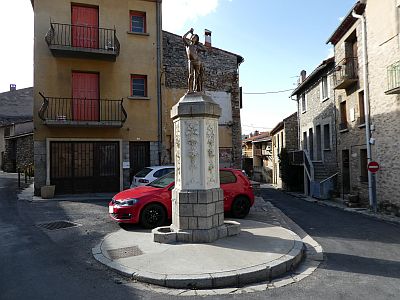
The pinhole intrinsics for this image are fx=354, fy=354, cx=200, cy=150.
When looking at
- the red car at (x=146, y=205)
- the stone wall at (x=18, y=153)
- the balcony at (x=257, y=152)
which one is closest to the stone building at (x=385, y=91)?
the red car at (x=146, y=205)

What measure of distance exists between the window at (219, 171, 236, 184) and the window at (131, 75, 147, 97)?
794 cm

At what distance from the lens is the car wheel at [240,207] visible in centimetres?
975

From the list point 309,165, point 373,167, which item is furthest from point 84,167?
point 309,165

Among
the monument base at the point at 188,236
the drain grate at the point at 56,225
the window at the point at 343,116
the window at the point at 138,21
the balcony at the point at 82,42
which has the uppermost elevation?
the window at the point at 138,21

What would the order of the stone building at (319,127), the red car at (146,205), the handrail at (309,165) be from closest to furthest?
the red car at (146,205), the stone building at (319,127), the handrail at (309,165)

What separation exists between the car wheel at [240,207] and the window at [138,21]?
10.4 m

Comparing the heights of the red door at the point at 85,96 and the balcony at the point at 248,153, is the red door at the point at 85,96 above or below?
above

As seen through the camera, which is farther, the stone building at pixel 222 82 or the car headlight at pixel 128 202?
the stone building at pixel 222 82

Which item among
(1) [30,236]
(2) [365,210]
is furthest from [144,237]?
(2) [365,210]

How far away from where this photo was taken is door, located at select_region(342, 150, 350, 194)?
17.5 meters

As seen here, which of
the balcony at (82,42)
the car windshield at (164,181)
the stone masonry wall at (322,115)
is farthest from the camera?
the stone masonry wall at (322,115)

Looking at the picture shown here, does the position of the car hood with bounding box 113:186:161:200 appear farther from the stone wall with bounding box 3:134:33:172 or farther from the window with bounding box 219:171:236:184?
the stone wall with bounding box 3:134:33:172

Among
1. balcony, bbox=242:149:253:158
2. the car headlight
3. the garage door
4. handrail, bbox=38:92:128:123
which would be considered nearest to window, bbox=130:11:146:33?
handrail, bbox=38:92:128:123

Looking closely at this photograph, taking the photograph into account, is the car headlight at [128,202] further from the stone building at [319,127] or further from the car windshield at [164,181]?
the stone building at [319,127]
